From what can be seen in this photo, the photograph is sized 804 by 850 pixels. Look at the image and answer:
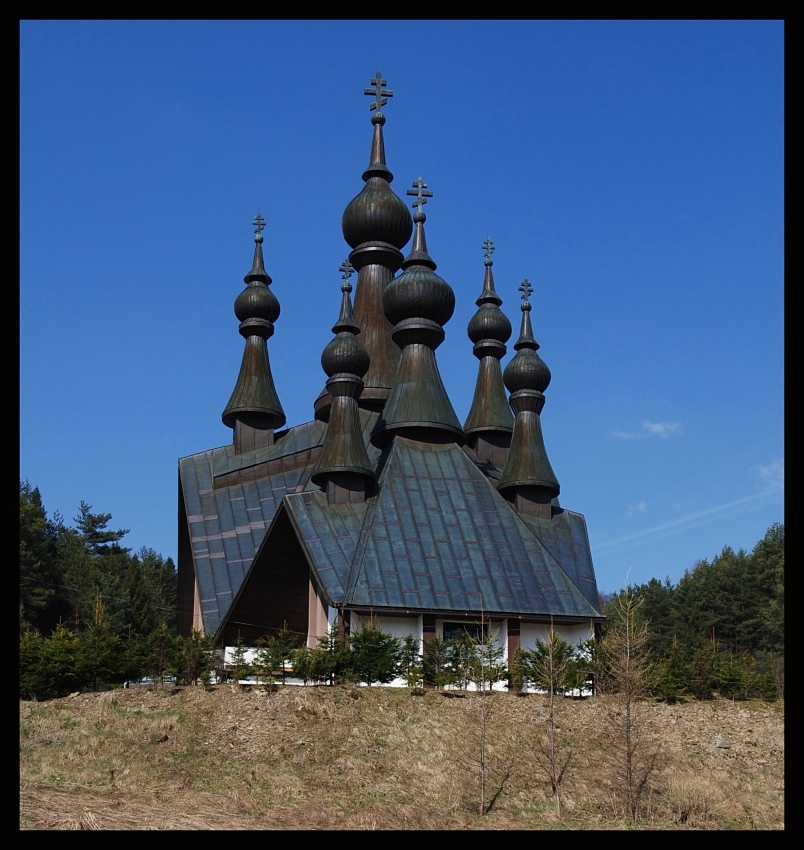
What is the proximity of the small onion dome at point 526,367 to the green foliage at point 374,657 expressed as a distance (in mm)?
11451

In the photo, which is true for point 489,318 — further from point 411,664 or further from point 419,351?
point 411,664

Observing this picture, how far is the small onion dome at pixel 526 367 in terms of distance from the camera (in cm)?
3453

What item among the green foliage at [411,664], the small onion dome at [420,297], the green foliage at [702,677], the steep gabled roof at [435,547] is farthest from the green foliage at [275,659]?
the small onion dome at [420,297]

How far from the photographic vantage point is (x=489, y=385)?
127 ft

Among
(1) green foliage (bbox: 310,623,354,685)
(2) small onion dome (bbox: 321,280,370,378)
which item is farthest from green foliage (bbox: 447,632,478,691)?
(2) small onion dome (bbox: 321,280,370,378)

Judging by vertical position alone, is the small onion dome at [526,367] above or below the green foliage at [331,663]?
above

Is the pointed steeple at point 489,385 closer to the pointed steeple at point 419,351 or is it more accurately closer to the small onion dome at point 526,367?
the small onion dome at point 526,367

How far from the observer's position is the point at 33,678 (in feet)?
79.6

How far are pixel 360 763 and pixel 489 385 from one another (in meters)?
20.5

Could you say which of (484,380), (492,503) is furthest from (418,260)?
(492,503)

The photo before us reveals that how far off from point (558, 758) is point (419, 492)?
11.2 m

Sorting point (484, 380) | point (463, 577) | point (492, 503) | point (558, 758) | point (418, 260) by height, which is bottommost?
point (558, 758)

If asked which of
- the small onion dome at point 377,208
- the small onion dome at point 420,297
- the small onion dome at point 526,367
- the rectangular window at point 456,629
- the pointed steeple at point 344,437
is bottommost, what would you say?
the rectangular window at point 456,629
